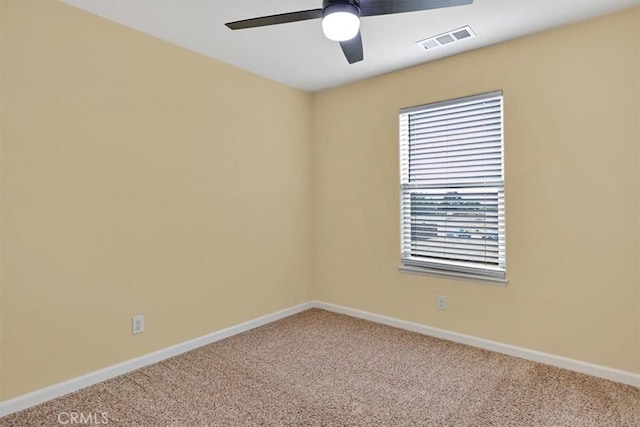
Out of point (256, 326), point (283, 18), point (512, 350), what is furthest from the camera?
point (256, 326)

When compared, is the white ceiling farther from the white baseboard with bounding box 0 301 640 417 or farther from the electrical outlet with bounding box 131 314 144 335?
the white baseboard with bounding box 0 301 640 417

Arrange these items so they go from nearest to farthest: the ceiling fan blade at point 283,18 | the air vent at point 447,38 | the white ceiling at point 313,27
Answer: the ceiling fan blade at point 283,18 < the white ceiling at point 313,27 < the air vent at point 447,38

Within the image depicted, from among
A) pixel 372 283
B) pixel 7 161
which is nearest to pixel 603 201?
pixel 372 283

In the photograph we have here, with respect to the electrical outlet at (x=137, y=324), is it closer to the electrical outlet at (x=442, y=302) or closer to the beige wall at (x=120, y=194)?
the beige wall at (x=120, y=194)

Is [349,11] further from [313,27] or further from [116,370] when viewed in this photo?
[116,370]

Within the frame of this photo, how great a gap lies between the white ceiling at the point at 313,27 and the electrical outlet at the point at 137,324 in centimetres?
215

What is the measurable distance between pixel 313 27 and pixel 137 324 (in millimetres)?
2563

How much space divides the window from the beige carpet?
2.54ft

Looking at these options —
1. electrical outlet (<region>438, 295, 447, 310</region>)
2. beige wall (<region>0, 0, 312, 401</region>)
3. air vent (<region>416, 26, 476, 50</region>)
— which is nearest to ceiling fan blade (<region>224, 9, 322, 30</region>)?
beige wall (<region>0, 0, 312, 401</region>)

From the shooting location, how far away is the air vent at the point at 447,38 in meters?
2.68

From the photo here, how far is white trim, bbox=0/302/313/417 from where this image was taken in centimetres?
216

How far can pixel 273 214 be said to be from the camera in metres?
3.80

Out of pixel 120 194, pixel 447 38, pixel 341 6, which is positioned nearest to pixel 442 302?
pixel 447 38

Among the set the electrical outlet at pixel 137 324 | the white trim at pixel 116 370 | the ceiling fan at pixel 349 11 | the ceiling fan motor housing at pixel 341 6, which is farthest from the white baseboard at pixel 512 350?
the ceiling fan motor housing at pixel 341 6
